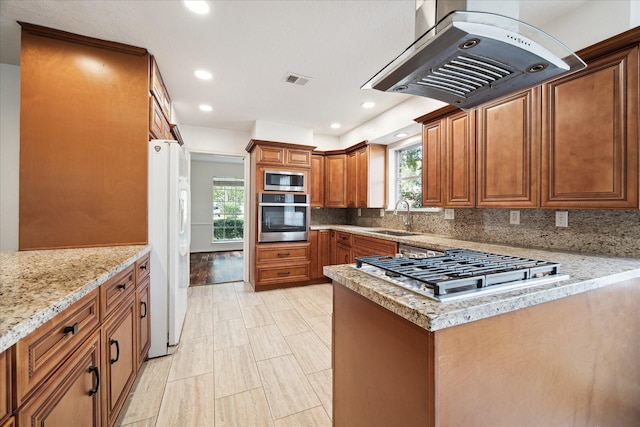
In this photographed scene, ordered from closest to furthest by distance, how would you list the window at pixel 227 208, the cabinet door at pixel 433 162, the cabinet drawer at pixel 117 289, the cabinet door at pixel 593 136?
1. the cabinet drawer at pixel 117 289
2. the cabinet door at pixel 593 136
3. the cabinet door at pixel 433 162
4. the window at pixel 227 208

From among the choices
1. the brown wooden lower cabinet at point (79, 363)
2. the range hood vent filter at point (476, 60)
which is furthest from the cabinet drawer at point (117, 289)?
the range hood vent filter at point (476, 60)

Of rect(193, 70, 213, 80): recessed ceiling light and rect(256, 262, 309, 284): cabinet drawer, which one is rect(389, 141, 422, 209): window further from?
rect(193, 70, 213, 80): recessed ceiling light

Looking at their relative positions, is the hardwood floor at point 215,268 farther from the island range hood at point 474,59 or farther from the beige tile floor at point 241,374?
the island range hood at point 474,59

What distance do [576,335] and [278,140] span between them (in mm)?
3997

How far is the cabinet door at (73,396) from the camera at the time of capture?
80 cm

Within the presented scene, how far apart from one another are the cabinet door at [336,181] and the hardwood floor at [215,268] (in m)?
2.12

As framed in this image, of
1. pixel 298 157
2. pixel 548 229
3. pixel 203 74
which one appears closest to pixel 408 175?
pixel 298 157

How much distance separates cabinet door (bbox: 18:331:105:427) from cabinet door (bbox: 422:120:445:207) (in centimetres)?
276

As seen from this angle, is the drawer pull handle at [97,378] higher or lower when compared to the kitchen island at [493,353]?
lower

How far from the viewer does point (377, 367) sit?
0.94m

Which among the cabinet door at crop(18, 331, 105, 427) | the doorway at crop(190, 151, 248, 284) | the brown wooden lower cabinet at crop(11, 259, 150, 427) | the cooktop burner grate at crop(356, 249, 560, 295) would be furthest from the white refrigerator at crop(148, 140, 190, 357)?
the doorway at crop(190, 151, 248, 284)

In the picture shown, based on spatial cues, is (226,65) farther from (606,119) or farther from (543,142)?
(606,119)

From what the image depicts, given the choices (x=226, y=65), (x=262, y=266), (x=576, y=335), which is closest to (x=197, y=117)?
(x=226, y=65)

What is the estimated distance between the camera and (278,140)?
168 inches
